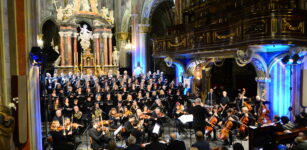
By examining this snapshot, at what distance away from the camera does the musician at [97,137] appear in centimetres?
693

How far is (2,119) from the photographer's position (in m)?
4.02

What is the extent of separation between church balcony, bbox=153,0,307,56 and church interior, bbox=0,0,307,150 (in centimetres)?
3

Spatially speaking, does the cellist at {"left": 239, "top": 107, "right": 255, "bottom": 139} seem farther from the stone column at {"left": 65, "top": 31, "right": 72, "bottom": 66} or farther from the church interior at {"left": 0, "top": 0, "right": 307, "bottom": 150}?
the stone column at {"left": 65, "top": 31, "right": 72, "bottom": 66}

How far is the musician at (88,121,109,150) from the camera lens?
6934 millimetres

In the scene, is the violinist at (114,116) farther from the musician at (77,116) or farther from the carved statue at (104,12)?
the carved statue at (104,12)

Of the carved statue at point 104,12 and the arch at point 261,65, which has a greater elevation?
the carved statue at point 104,12

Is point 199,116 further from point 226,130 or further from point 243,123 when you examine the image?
point 243,123

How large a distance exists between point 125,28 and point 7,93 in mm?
19836

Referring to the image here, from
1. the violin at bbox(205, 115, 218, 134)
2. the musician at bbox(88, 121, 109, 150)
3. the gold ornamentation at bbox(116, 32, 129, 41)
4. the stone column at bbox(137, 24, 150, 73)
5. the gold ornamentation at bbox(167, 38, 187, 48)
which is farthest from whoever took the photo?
the gold ornamentation at bbox(116, 32, 129, 41)

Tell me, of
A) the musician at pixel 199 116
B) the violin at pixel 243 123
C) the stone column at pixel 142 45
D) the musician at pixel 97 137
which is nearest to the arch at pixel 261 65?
the violin at pixel 243 123

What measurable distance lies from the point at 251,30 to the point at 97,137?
5648 millimetres

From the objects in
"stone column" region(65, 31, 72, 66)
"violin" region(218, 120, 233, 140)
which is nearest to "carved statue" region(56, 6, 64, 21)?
"stone column" region(65, 31, 72, 66)

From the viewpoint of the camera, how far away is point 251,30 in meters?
8.06

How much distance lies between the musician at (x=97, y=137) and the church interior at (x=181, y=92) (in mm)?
29
